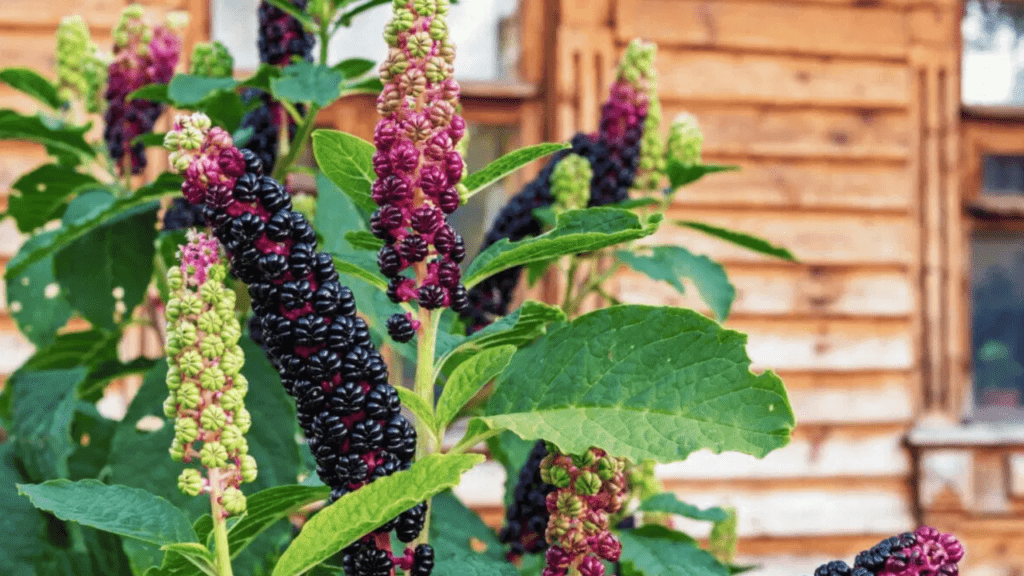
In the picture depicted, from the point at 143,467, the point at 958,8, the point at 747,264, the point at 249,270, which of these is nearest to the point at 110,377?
the point at 143,467

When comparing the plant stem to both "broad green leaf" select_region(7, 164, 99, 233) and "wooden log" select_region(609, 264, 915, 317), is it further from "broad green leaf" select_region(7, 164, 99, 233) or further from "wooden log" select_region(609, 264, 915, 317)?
"wooden log" select_region(609, 264, 915, 317)

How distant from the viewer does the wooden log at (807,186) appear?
4129 mm

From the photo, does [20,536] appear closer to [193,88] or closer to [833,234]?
[193,88]

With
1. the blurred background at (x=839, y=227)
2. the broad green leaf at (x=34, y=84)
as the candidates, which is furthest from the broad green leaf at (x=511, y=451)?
the blurred background at (x=839, y=227)

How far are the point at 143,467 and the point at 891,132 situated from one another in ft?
13.6

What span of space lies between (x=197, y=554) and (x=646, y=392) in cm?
20

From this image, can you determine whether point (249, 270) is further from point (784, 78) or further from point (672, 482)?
point (784, 78)

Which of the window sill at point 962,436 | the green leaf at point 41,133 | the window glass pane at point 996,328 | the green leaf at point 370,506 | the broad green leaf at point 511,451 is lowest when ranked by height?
the window sill at point 962,436

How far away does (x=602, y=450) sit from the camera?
0.46 meters

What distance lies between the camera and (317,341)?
40 centimetres

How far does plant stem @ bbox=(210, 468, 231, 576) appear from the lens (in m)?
0.40

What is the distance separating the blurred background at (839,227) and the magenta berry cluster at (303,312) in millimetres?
3633

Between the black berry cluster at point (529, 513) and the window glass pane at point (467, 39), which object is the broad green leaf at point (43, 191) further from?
the window glass pane at point (467, 39)

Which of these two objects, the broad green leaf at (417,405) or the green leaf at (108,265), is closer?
the broad green leaf at (417,405)
